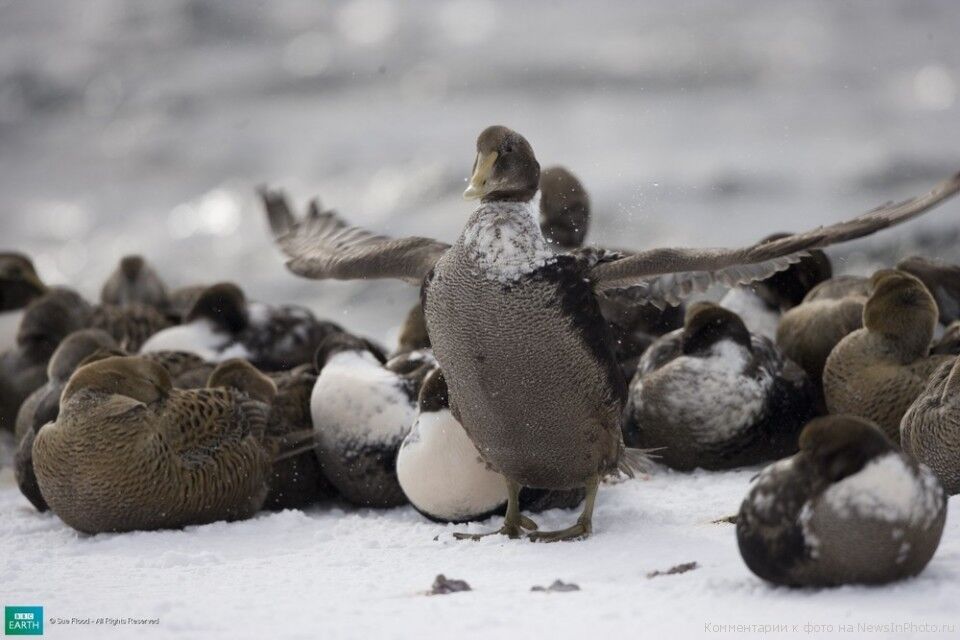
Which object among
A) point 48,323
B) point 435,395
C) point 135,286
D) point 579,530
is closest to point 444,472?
point 435,395

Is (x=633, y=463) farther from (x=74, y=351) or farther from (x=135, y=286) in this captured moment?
(x=135, y=286)

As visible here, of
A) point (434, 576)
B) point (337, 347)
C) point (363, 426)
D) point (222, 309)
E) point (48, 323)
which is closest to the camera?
point (434, 576)

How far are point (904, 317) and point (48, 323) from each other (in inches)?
228

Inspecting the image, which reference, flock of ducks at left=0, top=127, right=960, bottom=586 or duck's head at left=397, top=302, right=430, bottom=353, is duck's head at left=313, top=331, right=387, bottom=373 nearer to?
flock of ducks at left=0, top=127, right=960, bottom=586

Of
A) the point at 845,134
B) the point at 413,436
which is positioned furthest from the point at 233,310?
the point at 845,134

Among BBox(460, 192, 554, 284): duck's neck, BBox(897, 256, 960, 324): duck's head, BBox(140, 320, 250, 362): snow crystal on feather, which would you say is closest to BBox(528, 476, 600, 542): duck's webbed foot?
BBox(460, 192, 554, 284): duck's neck

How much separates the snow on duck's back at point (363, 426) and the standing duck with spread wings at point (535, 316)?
0.98m

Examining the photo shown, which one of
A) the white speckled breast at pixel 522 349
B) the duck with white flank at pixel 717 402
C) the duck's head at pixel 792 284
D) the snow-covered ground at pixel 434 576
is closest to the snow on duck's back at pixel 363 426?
the snow-covered ground at pixel 434 576

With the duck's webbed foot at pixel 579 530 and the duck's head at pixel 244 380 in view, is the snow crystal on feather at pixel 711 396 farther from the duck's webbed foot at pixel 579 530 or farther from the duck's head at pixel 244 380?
the duck's head at pixel 244 380

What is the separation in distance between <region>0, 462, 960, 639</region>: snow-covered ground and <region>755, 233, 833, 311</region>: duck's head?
2.02 m

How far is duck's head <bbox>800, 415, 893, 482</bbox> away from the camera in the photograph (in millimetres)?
5062

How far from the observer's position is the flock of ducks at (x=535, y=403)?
5.14m

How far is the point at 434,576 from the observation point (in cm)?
590

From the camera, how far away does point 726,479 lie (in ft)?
25.3
